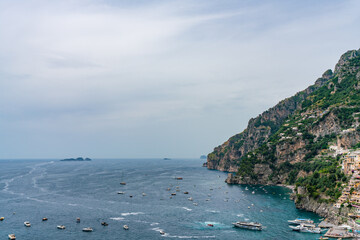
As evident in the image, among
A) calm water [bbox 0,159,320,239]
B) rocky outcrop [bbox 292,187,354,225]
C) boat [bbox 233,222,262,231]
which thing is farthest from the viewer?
rocky outcrop [bbox 292,187,354,225]

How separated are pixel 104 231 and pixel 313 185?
309 ft

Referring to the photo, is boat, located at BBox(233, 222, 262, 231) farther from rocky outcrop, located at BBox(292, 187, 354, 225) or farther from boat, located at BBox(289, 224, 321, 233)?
rocky outcrop, located at BBox(292, 187, 354, 225)

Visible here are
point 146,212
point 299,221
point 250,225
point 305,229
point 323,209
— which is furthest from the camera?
point 146,212

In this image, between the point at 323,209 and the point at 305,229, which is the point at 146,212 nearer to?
the point at 305,229

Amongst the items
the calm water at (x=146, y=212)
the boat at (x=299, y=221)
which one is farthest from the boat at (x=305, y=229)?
the boat at (x=299, y=221)

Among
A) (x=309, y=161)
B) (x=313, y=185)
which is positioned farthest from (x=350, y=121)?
(x=313, y=185)

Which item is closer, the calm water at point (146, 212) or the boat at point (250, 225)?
the calm water at point (146, 212)

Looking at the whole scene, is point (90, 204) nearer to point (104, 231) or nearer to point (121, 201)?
point (121, 201)

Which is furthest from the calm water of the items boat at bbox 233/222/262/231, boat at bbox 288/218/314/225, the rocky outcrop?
the rocky outcrop

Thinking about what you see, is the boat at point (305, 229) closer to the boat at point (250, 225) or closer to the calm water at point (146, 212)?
the calm water at point (146, 212)

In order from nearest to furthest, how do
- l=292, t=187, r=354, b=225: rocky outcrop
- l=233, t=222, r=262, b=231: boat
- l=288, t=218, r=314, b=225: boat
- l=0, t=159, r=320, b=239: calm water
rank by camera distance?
1. l=0, t=159, r=320, b=239: calm water
2. l=233, t=222, r=262, b=231: boat
3. l=292, t=187, r=354, b=225: rocky outcrop
4. l=288, t=218, r=314, b=225: boat

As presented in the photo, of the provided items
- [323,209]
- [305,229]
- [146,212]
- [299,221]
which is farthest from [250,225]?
[146,212]

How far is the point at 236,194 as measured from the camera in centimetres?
17688

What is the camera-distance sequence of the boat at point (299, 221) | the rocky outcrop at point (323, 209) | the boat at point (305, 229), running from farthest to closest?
the boat at point (299, 221) < the rocky outcrop at point (323, 209) < the boat at point (305, 229)
